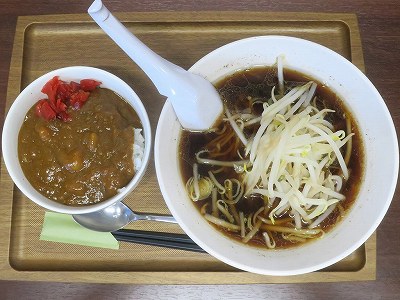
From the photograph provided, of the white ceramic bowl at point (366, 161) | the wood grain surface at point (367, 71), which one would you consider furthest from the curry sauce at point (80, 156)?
the wood grain surface at point (367, 71)

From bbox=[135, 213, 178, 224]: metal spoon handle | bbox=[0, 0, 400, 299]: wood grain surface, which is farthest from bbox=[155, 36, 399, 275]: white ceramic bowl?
bbox=[0, 0, 400, 299]: wood grain surface

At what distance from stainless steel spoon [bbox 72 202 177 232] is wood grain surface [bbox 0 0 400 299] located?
0.21m

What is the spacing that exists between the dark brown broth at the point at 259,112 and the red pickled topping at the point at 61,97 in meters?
0.32

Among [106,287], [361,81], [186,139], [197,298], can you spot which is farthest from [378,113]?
[106,287]

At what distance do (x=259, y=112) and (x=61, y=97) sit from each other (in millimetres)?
591

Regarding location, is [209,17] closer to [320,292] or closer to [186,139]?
[186,139]

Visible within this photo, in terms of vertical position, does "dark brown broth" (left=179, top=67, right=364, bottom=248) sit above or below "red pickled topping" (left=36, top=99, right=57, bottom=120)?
below

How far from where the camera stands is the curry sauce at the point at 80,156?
132cm

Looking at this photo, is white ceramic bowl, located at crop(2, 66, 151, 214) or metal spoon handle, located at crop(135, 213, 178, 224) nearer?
white ceramic bowl, located at crop(2, 66, 151, 214)

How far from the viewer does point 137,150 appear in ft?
4.42

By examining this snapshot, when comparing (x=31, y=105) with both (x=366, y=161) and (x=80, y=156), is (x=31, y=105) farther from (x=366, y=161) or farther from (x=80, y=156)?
(x=366, y=161)

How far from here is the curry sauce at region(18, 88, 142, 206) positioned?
1316 mm

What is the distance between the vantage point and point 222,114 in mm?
1415

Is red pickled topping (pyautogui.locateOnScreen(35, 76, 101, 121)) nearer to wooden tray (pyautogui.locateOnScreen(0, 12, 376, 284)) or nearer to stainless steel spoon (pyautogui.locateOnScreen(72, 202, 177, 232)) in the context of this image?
wooden tray (pyautogui.locateOnScreen(0, 12, 376, 284))
